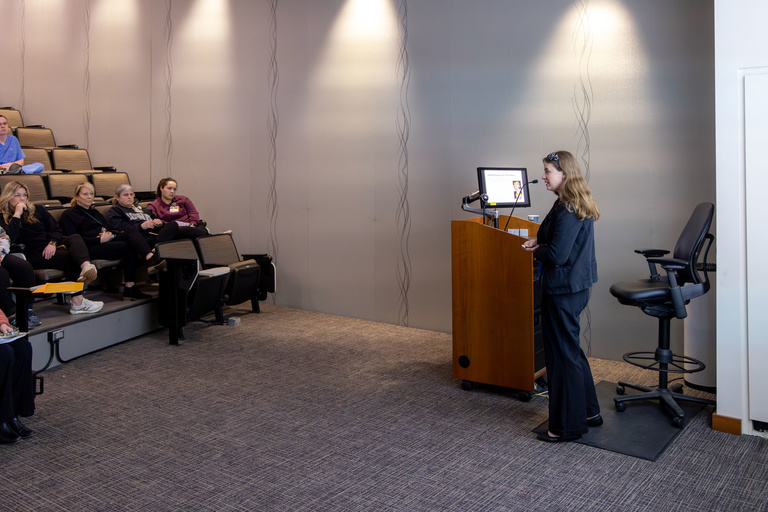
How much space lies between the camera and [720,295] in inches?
126

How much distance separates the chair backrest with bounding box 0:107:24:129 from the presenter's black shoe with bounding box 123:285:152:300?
11.6 ft

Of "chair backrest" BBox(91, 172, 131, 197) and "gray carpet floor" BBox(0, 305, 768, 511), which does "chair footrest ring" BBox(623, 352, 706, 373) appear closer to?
"gray carpet floor" BBox(0, 305, 768, 511)

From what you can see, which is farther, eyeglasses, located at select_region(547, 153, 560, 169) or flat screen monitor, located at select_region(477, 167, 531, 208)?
flat screen monitor, located at select_region(477, 167, 531, 208)

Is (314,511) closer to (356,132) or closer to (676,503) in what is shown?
(676,503)

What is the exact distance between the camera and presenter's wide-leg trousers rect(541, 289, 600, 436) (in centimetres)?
308

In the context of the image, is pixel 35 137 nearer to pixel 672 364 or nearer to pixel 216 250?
pixel 216 250

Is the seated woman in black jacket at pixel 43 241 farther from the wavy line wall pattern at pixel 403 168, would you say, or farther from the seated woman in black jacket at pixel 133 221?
the wavy line wall pattern at pixel 403 168

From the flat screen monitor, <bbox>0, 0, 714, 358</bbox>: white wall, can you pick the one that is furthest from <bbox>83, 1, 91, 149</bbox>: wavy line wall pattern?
the flat screen monitor

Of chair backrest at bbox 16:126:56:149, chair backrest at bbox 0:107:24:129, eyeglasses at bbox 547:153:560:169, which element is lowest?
eyeglasses at bbox 547:153:560:169

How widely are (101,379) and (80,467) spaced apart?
139 cm

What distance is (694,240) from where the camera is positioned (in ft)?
10.9

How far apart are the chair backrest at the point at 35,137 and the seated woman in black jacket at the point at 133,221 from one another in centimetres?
235

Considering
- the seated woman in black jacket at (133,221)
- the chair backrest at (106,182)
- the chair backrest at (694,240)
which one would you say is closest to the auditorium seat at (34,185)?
the chair backrest at (106,182)

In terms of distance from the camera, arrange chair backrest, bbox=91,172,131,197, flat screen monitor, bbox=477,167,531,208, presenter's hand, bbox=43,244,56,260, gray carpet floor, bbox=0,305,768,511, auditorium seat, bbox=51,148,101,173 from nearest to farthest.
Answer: gray carpet floor, bbox=0,305,768,511 → flat screen monitor, bbox=477,167,531,208 → presenter's hand, bbox=43,244,56,260 → chair backrest, bbox=91,172,131,197 → auditorium seat, bbox=51,148,101,173
